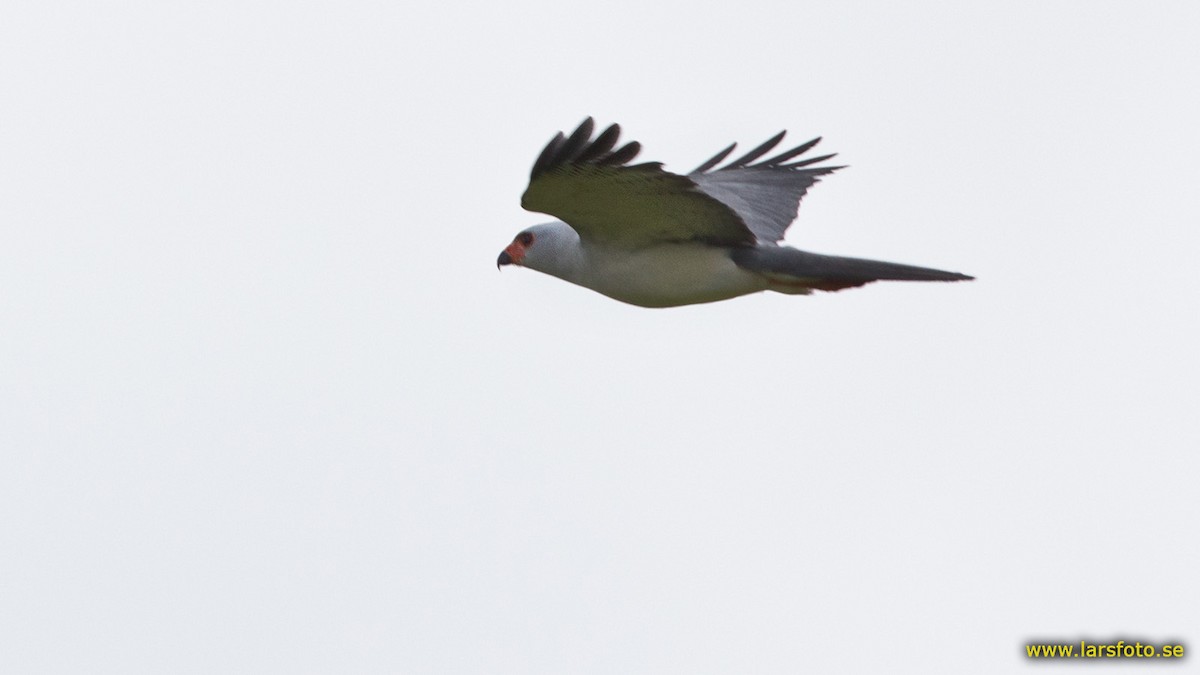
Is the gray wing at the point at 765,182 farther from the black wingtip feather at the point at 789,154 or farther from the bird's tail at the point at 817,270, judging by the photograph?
the bird's tail at the point at 817,270

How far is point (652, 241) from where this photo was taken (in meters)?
10.4

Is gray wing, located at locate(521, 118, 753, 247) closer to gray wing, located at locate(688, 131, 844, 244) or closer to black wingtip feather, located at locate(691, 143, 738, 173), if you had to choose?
gray wing, located at locate(688, 131, 844, 244)

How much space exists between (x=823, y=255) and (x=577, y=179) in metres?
1.61

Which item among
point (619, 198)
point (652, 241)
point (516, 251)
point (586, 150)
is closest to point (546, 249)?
point (516, 251)

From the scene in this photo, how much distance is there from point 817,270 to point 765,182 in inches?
81.6

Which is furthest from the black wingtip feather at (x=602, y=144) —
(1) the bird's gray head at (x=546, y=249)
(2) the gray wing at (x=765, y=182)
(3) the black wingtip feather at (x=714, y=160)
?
(3) the black wingtip feather at (x=714, y=160)

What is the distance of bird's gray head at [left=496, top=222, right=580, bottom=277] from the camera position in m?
10.7

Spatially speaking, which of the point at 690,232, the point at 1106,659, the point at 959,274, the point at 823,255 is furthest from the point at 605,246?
the point at 1106,659

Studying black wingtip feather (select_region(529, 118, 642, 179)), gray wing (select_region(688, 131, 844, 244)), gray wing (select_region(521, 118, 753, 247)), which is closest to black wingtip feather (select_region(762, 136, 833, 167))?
gray wing (select_region(688, 131, 844, 244))

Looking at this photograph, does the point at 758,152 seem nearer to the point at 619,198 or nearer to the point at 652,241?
the point at 652,241

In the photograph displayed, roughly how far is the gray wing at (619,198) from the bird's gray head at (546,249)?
0.23 metres

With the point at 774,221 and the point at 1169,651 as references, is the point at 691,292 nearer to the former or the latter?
→ the point at 774,221

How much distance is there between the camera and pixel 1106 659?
33.9 feet

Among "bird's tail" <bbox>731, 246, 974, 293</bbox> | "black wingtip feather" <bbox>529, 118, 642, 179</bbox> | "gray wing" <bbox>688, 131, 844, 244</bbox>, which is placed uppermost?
"gray wing" <bbox>688, 131, 844, 244</bbox>
